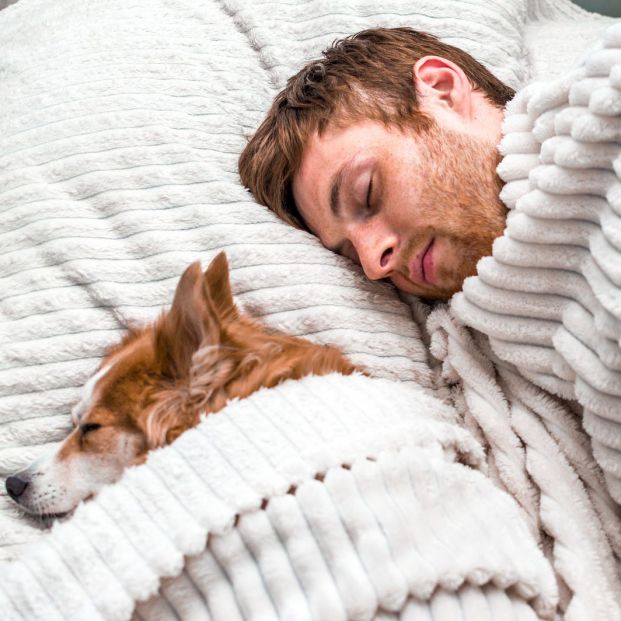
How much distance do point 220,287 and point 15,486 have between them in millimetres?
538

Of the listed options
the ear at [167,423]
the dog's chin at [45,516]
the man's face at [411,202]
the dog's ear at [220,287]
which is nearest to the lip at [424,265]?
the man's face at [411,202]

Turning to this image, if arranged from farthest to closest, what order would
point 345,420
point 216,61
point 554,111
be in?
1. point 216,61
2. point 554,111
3. point 345,420

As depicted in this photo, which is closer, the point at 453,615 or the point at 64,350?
the point at 453,615

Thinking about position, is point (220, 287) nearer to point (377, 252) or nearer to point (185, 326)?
point (185, 326)

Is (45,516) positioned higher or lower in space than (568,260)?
lower

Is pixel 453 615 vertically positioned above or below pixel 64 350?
below

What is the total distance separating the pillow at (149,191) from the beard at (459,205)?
0.18 m

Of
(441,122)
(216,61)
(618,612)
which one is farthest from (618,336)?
(216,61)

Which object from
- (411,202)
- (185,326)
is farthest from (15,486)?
(411,202)

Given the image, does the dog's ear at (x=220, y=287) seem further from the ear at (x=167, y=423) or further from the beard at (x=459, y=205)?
the beard at (x=459, y=205)

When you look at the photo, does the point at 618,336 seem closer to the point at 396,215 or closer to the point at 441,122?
the point at 396,215

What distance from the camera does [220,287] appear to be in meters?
1.47

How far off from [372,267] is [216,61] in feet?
2.60

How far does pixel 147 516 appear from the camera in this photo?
1202 mm
